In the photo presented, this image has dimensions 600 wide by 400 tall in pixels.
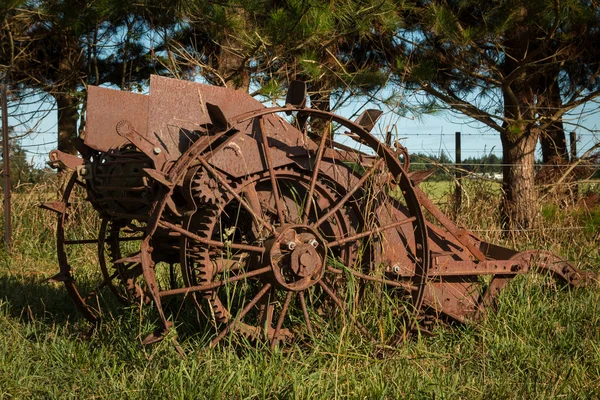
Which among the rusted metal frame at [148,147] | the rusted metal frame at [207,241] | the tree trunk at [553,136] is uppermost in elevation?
the tree trunk at [553,136]

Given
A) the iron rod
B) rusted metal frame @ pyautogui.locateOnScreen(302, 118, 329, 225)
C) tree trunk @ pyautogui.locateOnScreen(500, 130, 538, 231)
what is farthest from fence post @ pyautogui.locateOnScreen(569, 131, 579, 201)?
the iron rod

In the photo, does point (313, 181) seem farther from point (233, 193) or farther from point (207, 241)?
point (207, 241)

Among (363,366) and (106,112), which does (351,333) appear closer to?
(363,366)

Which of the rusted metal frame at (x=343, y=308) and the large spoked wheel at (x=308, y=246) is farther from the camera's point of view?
the rusted metal frame at (x=343, y=308)

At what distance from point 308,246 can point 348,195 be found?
0.41 meters

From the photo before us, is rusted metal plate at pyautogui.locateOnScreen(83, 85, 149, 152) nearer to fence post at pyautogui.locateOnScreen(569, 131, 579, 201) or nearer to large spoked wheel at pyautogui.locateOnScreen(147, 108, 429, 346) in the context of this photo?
large spoked wheel at pyautogui.locateOnScreen(147, 108, 429, 346)

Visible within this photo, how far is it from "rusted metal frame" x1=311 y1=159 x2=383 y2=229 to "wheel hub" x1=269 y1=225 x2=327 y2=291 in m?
0.09

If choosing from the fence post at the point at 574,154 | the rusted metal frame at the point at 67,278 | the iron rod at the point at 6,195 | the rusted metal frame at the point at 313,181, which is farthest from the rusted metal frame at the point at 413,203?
the iron rod at the point at 6,195

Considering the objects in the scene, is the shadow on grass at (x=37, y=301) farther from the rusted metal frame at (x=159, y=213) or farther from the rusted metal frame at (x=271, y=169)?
the rusted metal frame at (x=271, y=169)

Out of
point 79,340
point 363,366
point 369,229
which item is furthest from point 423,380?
point 79,340

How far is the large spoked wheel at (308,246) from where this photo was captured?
3.28 m

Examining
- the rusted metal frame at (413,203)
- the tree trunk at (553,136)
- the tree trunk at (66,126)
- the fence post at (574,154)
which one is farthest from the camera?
the tree trunk at (66,126)

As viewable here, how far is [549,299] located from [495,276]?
1.25 ft

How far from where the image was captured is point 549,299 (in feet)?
13.9
